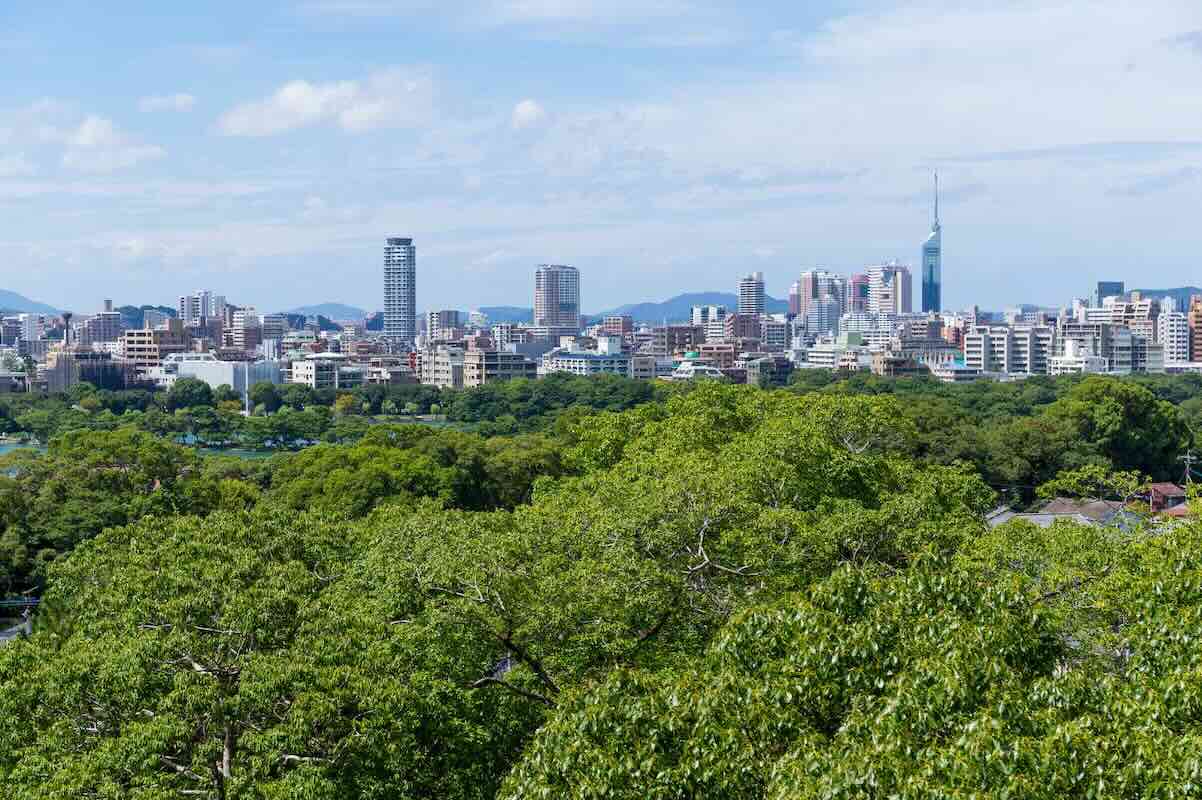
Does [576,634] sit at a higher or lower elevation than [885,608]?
lower

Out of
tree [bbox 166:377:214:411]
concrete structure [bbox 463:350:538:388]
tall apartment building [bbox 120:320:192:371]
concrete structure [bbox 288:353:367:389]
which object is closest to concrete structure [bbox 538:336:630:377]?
concrete structure [bbox 463:350:538:388]

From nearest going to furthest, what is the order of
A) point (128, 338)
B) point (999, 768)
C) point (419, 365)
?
point (999, 768) < point (419, 365) < point (128, 338)

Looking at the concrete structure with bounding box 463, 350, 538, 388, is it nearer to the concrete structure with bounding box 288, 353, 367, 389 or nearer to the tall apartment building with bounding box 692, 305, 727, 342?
the concrete structure with bounding box 288, 353, 367, 389

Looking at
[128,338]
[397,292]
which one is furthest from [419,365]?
[397,292]

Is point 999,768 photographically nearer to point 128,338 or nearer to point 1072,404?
point 1072,404

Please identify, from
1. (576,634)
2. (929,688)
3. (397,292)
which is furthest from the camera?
(397,292)
